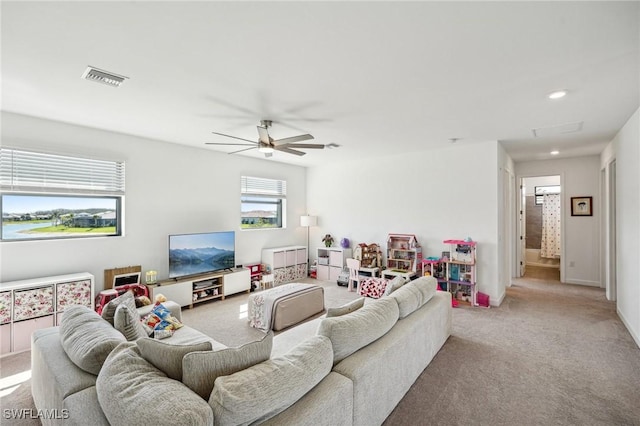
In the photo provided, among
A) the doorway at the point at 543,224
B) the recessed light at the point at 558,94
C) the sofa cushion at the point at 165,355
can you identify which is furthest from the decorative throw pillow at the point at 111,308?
the doorway at the point at 543,224

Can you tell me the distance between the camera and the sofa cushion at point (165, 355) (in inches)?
53.4

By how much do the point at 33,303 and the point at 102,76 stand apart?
2632mm

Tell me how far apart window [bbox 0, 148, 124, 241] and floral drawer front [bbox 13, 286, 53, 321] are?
757mm

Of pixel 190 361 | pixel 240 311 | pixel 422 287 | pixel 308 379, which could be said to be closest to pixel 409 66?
pixel 422 287

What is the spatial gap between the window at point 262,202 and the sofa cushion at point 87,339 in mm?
3877

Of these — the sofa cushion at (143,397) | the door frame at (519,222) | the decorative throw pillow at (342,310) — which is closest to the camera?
the sofa cushion at (143,397)

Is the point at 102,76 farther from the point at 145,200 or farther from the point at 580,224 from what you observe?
the point at 580,224

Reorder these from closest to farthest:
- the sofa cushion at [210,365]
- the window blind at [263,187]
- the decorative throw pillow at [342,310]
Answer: the sofa cushion at [210,365] → the decorative throw pillow at [342,310] → the window blind at [263,187]

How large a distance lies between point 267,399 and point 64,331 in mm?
1558

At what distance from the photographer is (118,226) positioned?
13.9 feet

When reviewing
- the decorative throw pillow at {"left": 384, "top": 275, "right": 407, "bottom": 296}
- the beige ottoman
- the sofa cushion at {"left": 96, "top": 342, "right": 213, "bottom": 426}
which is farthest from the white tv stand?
the sofa cushion at {"left": 96, "top": 342, "right": 213, "bottom": 426}

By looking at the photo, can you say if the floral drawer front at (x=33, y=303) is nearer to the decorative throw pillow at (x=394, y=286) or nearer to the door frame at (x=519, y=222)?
the decorative throw pillow at (x=394, y=286)

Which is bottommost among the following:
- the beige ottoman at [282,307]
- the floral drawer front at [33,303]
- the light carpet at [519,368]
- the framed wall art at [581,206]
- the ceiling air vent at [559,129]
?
the light carpet at [519,368]

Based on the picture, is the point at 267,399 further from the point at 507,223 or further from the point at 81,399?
the point at 507,223
